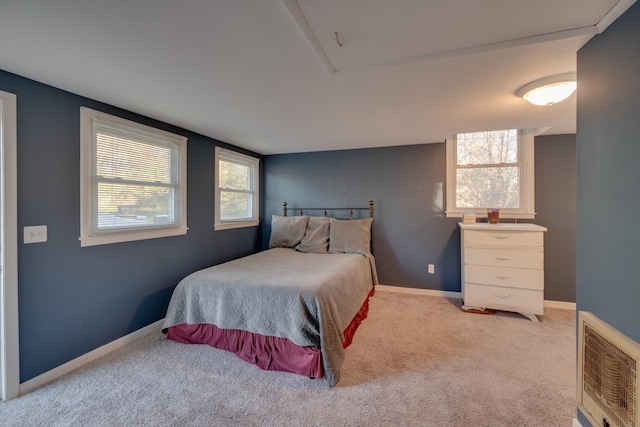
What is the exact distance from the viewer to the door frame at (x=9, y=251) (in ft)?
5.55

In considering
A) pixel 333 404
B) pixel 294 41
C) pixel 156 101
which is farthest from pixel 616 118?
pixel 156 101

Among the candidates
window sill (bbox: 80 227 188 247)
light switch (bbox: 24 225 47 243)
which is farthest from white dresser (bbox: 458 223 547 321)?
light switch (bbox: 24 225 47 243)

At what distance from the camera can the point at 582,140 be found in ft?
4.70

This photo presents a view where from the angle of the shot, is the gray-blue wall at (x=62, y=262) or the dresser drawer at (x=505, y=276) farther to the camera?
the dresser drawer at (x=505, y=276)

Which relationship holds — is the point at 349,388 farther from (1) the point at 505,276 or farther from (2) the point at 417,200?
(2) the point at 417,200

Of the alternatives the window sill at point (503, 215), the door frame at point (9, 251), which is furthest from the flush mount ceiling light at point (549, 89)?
the door frame at point (9, 251)

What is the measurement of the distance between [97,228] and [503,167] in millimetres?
4471

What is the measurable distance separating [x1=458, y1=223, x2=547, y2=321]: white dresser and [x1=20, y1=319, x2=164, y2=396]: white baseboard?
136 inches

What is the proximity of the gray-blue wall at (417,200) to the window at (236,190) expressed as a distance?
2.31 feet

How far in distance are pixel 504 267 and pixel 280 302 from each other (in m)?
2.55

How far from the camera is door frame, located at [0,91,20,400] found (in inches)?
66.6

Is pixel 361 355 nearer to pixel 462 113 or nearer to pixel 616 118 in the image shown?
pixel 616 118

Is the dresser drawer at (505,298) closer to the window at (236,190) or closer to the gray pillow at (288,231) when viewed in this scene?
the gray pillow at (288,231)

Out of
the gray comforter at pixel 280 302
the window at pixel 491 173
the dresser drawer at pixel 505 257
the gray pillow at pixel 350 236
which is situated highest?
the window at pixel 491 173
